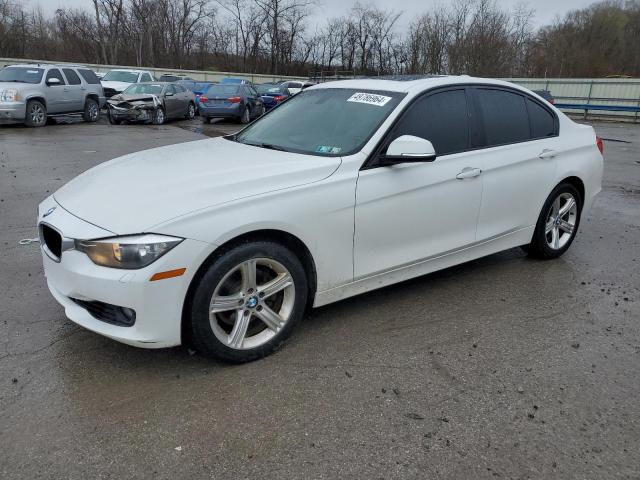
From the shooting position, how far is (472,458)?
100 inches

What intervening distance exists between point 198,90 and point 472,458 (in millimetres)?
28050

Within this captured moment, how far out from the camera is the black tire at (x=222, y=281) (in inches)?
119

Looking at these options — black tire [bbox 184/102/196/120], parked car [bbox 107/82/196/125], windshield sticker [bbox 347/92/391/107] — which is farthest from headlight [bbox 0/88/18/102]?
windshield sticker [bbox 347/92/391/107]

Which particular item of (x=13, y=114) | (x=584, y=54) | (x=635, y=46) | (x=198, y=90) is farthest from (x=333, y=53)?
(x=13, y=114)

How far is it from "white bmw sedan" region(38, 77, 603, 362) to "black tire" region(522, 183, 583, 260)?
3 cm

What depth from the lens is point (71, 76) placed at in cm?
1795

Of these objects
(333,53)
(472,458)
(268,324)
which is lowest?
(472,458)

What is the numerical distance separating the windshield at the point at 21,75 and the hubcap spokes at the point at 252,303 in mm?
16059

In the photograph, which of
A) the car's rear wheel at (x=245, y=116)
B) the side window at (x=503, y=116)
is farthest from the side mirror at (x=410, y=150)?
the car's rear wheel at (x=245, y=116)

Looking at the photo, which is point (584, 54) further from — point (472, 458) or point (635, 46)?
point (472, 458)

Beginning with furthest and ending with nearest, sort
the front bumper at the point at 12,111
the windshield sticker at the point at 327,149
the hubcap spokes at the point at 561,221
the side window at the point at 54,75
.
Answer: the side window at the point at 54,75 → the front bumper at the point at 12,111 → the hubcap spokes at the point at 561,221 → the windshield sticker at the point at 327,149

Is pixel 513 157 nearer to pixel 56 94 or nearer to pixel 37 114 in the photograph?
pixel 37 114

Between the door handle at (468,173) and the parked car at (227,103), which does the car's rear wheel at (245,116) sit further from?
the door handle at (468,173)

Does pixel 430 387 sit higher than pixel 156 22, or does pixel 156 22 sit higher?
pixel 156 22
